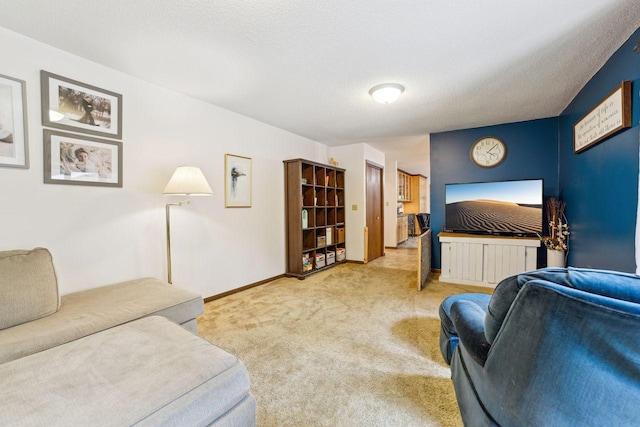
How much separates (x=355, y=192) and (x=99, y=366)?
4412mm

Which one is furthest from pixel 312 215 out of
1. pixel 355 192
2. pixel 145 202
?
pixel 145 202

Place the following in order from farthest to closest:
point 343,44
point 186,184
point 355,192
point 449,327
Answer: point 355,192 → point 186,184 → point 343,44 → point 449,327

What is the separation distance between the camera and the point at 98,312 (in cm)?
161

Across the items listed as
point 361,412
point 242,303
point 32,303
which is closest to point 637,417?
point 361,412

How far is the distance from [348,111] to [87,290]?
318cm

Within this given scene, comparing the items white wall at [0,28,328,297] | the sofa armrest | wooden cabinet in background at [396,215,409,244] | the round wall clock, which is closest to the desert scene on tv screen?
the round wall clock

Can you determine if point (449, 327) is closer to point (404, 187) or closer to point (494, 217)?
point (494, 217)

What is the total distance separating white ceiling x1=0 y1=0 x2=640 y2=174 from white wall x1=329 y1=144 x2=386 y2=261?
6.41 ft

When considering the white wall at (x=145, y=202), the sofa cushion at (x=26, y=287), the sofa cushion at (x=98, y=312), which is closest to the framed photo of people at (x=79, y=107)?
the white wall at (x=145, y=202)

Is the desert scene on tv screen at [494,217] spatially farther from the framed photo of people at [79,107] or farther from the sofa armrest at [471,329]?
the framed photo of people at [79,107]

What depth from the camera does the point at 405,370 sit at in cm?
173

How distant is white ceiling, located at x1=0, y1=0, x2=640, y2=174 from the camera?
156 cm

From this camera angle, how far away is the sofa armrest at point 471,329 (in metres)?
1.02

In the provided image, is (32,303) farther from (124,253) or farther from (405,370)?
(405,370)
